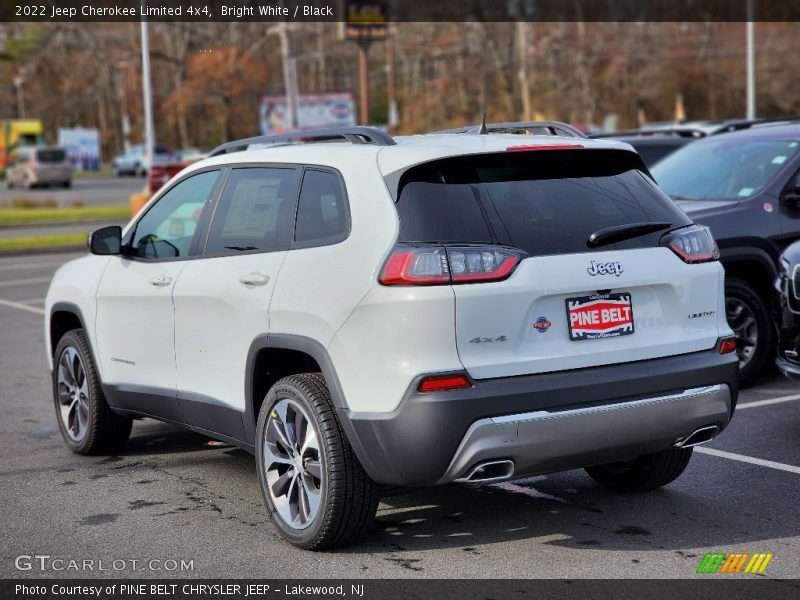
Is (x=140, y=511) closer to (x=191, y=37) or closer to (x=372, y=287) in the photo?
(x=372, y=287)

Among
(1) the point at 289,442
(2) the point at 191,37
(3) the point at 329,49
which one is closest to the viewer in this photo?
(1) the point at 289,442

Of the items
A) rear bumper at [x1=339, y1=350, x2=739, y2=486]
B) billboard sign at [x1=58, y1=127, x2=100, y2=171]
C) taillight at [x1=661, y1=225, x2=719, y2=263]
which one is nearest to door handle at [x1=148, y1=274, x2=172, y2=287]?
rear bumper at [x1=339, y1=350, x2=739, y2=486]

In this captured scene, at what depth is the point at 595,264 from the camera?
15.8ft

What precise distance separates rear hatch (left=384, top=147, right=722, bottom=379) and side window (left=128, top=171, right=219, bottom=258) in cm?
169

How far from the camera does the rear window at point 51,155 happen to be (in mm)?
54969

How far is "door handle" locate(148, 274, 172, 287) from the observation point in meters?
6.04

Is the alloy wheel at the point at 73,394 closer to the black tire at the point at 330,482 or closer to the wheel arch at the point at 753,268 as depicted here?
the black tire at the point at 330,482

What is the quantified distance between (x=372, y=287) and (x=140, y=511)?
1.93 meters

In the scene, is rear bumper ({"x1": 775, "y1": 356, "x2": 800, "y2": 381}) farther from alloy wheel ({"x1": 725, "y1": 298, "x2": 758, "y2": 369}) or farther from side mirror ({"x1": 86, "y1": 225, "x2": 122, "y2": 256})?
side mirror ({"x1": 86, "y1": 225, "x2": 122, "y2": 256})

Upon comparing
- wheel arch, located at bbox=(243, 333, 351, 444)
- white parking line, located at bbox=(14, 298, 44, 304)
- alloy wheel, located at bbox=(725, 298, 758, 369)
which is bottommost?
white parking line, located at bbox=(14, 298, 44, 304)

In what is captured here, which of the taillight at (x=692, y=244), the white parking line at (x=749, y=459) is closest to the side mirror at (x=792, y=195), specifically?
the white parking line at (x=749, y=459)


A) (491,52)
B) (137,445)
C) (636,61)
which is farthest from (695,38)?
(137,445)

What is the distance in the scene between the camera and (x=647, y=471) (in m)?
5.76

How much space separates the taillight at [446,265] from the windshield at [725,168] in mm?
4866
